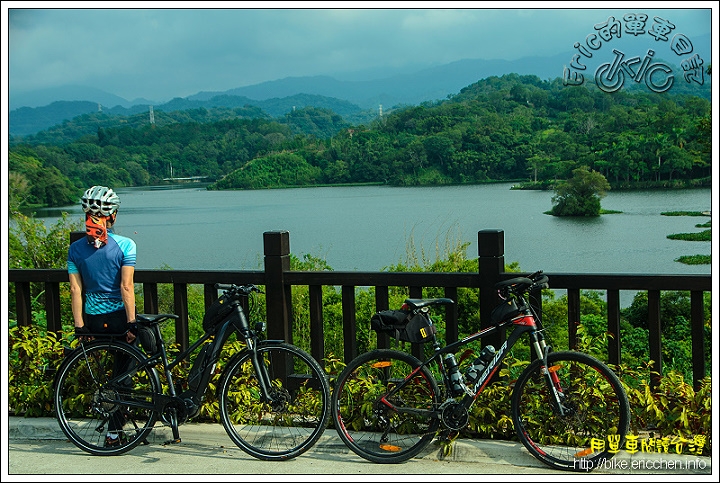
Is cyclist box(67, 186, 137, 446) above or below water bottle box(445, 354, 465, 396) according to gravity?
above

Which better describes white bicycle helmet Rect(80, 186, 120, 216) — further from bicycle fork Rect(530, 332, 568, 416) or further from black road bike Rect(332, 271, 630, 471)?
bicycle fork Rect(530, 332, 568, 416)

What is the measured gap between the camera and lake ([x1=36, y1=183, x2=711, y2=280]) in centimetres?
1814

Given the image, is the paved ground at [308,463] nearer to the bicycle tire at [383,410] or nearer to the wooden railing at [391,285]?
the bicycle tire at [383,410]

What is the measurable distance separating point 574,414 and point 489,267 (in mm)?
1167

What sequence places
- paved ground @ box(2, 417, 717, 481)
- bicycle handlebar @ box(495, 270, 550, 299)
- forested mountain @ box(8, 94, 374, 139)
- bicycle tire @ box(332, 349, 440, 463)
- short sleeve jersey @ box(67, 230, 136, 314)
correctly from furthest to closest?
forested mountain @ box(8, 94, 374, 139) < short sleeve jersey @ box(67, 230, 136, 314) < bicycle tire @ box(332, 349, 440, 463) < bicycle handlebar @ box(495, 270, 550, 299) < paved ground @ box(2, 417, 717, 481)

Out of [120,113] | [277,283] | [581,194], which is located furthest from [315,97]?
[277,283]

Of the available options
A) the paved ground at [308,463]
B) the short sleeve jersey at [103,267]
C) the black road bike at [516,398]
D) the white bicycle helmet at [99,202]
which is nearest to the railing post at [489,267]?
the black road bike at [516,398]

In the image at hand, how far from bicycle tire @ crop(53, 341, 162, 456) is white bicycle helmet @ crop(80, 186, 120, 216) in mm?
919

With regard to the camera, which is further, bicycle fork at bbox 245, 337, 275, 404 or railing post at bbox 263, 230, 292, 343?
railing post at bbox 263, 230, 292, 343

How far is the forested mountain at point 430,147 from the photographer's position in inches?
752

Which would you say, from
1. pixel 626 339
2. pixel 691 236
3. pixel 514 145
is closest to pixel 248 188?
pixel 514 145

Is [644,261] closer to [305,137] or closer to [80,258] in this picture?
[305,137]

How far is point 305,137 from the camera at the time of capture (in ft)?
78.7

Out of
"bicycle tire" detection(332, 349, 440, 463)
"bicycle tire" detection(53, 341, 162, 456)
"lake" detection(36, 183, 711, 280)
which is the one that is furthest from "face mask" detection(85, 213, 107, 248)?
"lake" detection(36, 183, 711, 280)
